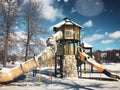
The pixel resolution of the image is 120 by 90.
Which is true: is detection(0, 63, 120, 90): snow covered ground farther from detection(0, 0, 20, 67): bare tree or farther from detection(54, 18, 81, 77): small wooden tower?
detection(0, 0, 20, 67): bare tree

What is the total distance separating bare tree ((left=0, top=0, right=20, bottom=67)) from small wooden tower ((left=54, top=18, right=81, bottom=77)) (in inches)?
274

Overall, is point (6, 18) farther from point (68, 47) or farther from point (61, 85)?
point (61, 85)

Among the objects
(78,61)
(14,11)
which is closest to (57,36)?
(78,61)

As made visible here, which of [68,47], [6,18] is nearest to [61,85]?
[68,47]

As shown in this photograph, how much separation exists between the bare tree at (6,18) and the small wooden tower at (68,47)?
697 cm

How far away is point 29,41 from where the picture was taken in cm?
3122

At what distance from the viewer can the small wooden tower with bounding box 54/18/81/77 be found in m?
22.7

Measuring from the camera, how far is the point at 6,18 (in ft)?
88.2

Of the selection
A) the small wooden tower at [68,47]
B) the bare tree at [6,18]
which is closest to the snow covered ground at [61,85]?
the small wooden tower at [68,47]

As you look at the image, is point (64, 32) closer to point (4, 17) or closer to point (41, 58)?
point (41, 58)

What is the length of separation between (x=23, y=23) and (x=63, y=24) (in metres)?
8.85

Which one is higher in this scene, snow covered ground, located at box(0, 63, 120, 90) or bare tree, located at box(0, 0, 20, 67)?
bare tree, located at box(0, 0, 20, 67)

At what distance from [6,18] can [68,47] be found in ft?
32.4

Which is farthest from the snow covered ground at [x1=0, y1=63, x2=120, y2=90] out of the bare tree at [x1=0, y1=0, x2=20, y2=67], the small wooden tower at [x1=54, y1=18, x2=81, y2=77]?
the bare tree at [x1=0, y1=0, x2=20, y2=67]
